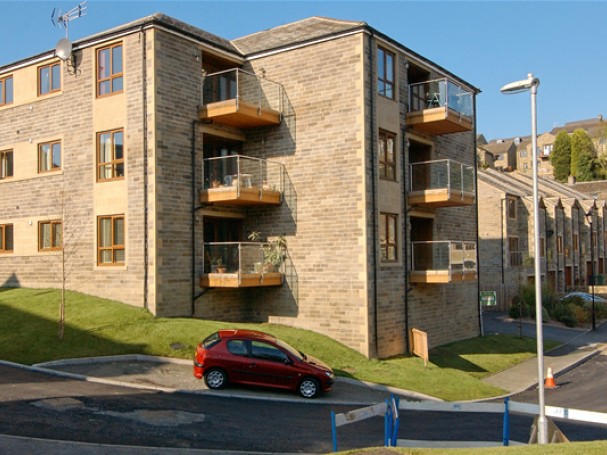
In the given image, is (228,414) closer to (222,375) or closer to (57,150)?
(222,375)

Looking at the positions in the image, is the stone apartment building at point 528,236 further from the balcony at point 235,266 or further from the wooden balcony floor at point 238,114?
the balcony at point 235,266

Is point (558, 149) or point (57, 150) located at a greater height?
point (558, 149)

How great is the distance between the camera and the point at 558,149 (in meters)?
97.8

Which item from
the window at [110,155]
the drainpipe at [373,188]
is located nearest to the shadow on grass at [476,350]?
the drainpipe at [373,188]

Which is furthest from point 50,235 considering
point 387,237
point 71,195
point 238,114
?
point 387,237

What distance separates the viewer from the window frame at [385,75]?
22.1 m

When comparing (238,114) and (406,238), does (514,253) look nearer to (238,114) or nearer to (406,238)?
(406,238)

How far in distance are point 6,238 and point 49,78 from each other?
652 centimetres

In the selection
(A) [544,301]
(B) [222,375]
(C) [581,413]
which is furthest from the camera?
(A) [544,301]

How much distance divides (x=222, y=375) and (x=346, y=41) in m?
12.1

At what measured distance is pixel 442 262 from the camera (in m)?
22.6

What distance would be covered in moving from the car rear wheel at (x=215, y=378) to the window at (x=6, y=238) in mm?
13290

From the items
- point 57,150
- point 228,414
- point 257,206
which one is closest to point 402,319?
point 257,206

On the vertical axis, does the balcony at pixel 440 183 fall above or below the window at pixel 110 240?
above
